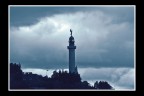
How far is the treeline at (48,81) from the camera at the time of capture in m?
1.80

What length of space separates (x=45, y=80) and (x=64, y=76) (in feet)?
0.42

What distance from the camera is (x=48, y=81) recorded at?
74.4 inches

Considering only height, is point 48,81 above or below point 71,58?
below

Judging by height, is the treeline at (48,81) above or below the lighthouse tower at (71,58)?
below

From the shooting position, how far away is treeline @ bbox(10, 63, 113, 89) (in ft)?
5.92

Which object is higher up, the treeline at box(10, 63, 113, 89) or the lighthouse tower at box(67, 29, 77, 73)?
the lighthouse tower at box(67, 29, 77, 73)

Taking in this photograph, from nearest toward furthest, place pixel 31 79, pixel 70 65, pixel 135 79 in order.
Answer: pixel 135 79
pixel 31 79
pixel 70 65

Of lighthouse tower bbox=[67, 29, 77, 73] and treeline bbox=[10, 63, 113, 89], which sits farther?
lighthouse tower bbox=[67, 29, 77, 73]

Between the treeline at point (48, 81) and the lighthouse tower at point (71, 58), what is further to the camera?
the lighthouse tower at point (71, 58)
